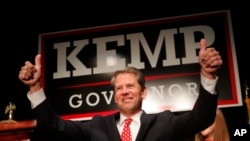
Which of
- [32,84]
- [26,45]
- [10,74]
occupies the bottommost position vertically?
[32,84]

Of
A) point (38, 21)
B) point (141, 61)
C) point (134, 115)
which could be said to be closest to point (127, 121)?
point (134, 115)

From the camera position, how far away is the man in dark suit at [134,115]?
61.3 inches

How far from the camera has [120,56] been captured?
3428 millimetres

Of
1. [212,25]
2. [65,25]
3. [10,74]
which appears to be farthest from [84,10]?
[212,25]

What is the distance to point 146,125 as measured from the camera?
176 centimetres

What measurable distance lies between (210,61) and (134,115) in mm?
577

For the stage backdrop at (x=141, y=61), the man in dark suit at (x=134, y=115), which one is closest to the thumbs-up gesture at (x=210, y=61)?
the man in dark suit at (x=134, y=115)

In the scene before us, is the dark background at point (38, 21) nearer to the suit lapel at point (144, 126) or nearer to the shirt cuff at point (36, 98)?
the suit lapel at point (144, 126)

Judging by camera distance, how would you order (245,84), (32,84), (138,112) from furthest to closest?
(245,84) < (138,112) < (32,84)

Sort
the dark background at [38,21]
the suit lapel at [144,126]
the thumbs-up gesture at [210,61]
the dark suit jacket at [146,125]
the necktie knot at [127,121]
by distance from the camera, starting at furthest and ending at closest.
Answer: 1. the dark background at [38,21]
2. the necktie knot at [127,121]
3. the suit lapel at [144,126]
4. the dark suit jacket at [146,125]
5. the thumbs-up gesture at [210,61]

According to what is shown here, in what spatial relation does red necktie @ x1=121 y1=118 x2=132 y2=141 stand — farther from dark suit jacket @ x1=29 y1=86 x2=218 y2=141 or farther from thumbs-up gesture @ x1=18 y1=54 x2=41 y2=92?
thumbs-up gesture @ x1=18 y1=54 x2=41 y2=92

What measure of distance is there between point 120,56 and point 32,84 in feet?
6.14

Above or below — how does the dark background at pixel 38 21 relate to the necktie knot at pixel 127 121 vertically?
above

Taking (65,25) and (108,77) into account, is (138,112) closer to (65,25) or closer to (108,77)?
(108,77)
